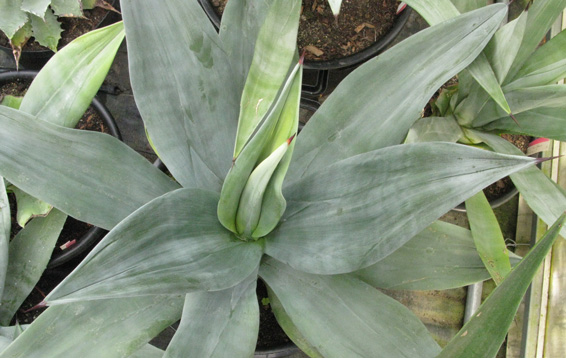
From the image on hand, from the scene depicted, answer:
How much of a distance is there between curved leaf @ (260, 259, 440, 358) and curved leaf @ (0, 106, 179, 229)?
0.74ft

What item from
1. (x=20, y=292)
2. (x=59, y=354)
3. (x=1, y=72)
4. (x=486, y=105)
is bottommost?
(x=20, y=292)

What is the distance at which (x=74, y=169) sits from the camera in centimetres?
54

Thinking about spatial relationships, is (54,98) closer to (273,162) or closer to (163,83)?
(163,83)

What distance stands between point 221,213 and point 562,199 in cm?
63

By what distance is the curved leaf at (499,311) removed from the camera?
1.32ft

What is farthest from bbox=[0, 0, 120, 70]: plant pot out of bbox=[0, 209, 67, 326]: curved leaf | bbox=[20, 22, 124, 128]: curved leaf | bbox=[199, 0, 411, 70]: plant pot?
bbox=[0, 209, 67, 326]: curved leaf

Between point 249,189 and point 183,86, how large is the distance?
0.19 meters

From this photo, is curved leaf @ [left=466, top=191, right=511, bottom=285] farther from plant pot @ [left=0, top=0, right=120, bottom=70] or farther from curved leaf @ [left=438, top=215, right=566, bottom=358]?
plant pot @ [left=0, top=0, right=120, bottom=70]

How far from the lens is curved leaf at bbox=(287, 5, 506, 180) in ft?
1.87

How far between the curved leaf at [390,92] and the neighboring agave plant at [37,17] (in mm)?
651

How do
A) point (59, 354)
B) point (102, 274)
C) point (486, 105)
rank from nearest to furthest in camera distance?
point (102, 274) < point (59, 354) < point (486, 105)

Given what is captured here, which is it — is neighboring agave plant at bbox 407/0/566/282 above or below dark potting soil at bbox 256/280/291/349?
above

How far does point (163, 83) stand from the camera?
58 cm

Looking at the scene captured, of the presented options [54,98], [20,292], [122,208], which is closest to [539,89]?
[122,208]
